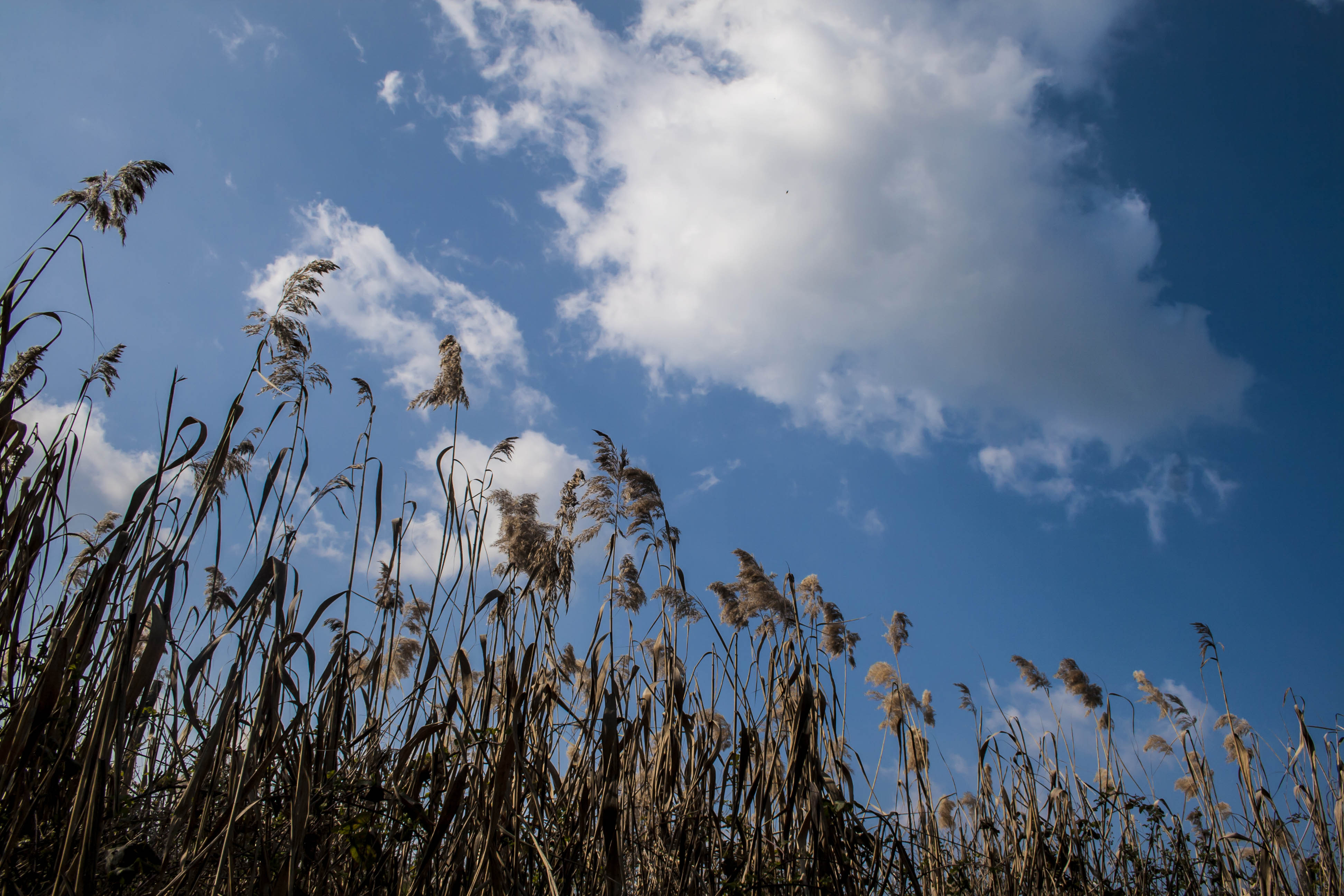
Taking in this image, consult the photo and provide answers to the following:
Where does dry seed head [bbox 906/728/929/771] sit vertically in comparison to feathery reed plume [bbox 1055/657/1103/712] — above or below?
below

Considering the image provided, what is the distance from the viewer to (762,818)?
2330mm

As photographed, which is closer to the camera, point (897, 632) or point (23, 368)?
point (23, 368)

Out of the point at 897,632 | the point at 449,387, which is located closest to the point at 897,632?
the point at 897,632

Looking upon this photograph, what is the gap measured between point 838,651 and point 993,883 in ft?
6.15

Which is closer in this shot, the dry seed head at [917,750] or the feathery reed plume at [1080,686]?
the dry seed head at [917,750]

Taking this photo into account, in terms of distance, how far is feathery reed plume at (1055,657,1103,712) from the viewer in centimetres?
632

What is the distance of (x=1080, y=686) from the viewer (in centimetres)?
634

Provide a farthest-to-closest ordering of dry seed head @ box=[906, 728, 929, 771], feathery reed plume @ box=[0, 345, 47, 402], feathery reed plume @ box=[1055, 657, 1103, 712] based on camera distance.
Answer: feathery reed plume @ box=[1055, 657, 1103, 712]
dry seed head @ box=[906, 728, 929, 771]
feathery reed plume @ box=[0, 345, 47, 402]

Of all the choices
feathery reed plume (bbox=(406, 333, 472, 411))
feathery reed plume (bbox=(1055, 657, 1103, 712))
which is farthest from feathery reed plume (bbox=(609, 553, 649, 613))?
feathery reed plume (bbox=(1055, 657, 1103, 712))

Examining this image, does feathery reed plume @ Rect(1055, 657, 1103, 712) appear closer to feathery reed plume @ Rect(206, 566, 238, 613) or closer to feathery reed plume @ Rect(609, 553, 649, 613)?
feathery reed plume @ Rect(609, 553, 649, 613)

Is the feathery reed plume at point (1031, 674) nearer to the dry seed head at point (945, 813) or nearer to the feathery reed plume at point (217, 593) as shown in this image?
the dry seed head at point (945, 813)

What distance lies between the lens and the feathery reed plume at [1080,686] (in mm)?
6316

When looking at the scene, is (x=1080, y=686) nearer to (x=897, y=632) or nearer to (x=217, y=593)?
(x=897, y=632)

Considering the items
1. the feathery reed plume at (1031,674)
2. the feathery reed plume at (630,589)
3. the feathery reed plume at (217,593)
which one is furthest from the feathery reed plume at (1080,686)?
the feathery reed plume at (217,593)
